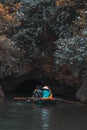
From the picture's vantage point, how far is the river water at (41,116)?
18156 millimetres

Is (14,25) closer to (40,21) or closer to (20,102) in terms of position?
(40,21)

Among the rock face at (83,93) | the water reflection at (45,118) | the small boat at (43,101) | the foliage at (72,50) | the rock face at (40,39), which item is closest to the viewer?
the water reflection at (45,118)

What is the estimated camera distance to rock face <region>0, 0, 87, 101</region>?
2558cm

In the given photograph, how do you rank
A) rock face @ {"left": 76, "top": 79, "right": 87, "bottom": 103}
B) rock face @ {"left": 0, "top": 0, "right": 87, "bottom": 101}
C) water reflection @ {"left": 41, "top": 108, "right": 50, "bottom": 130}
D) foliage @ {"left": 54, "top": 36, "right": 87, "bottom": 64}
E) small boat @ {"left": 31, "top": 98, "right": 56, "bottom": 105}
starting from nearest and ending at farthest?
water reflection @ {"left": 41, "top": 108, "right": 50, "bottom": 130}, foliage @ {"left": 54, "top": 36, "right": 87, "bottom": 64}, small boat @ {"left": 31, "top": 98, "right": 56, "bottom": 105}, rock face @ {"left": 0, "top": 0, "right": 87, "bottom": 101}, rock face @ {"left": 76, "top": 79, "right": 87, "bottom": 103}

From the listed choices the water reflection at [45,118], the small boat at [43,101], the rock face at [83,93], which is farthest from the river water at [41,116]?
the rock face at [83,93]

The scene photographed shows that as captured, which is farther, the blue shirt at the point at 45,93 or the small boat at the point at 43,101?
the blue shirt at the point at 45,93

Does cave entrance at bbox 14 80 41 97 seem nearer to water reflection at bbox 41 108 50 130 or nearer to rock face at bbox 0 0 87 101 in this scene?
rock face at bbox 0 0 87 101

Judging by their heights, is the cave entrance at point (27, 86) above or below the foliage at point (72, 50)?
below

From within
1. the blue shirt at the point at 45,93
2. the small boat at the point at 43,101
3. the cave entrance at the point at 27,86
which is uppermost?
the cave entrance at the point at 27,86

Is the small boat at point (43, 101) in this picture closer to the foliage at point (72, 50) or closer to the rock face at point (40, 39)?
the rock face at point (40, 39)

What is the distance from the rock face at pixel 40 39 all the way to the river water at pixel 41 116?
7.77ft

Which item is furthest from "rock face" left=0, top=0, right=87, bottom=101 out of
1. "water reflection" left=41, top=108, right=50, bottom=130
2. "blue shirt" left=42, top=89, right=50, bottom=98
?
"water reflection" left=41, top=108, right=50, bottom=130

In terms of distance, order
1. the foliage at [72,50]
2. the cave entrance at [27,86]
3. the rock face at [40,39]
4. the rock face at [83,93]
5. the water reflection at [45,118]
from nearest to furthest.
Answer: the water reflection at [45,118] < the foliage at [72,50] < the rock face at [40,39] < the rock face at [83,93] < the cave entrance at [27,86]

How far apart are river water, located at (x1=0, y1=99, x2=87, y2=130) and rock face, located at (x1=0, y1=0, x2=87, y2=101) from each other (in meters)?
2.37
